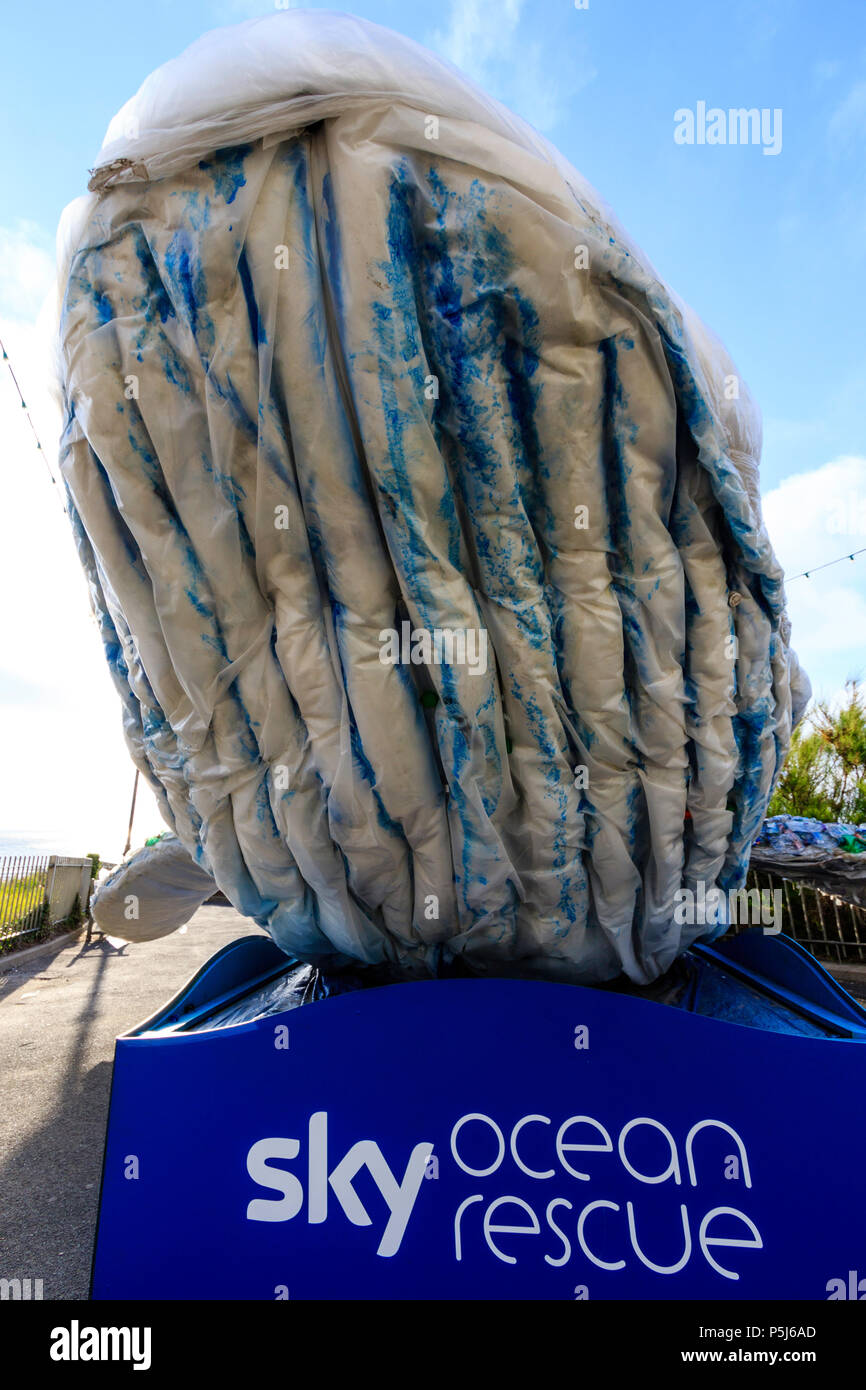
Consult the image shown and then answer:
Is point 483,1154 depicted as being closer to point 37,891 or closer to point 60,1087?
point 60,1087

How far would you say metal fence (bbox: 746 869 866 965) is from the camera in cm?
860

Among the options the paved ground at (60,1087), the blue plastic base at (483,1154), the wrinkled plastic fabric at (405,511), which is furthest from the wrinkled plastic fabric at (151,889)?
the blue plastic base at (483,1154)

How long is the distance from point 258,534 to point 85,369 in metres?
0.49

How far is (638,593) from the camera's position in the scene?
1.75 meters

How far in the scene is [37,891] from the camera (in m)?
10.2

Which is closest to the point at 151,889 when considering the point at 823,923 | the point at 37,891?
the point at 37,891

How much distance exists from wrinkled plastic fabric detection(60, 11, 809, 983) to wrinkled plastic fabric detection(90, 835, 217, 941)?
387 cm

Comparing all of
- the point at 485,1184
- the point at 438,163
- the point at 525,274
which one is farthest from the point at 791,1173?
the point at 438,163

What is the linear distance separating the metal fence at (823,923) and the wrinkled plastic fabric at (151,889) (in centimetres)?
626

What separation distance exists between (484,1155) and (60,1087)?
4504 millimetres

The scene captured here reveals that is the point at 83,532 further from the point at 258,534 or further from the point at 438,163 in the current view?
the point at 438,163

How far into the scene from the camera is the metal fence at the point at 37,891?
31.3 feet

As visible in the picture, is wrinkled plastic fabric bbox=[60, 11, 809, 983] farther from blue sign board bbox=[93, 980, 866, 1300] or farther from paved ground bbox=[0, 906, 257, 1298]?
paved ground bbox=[0, 906, 257, 1298]
